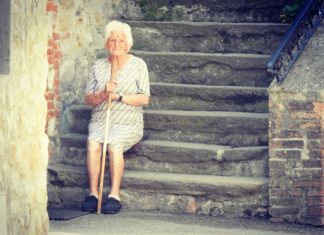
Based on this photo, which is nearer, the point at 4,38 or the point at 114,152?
the point at 4,38

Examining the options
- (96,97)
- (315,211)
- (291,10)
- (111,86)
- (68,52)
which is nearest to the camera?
(315,211)

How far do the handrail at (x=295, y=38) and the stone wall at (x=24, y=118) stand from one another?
8.25 ft

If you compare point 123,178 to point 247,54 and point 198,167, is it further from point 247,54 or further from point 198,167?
point 247,54

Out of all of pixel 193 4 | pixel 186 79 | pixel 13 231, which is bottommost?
pixel 13 231

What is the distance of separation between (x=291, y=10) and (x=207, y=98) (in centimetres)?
130

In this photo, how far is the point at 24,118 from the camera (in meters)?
6.94

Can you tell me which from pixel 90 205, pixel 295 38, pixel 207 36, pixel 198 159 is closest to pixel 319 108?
pixel 295 38

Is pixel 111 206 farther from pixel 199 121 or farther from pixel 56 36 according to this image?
pixel 56 36

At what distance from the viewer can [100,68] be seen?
9.52 meters

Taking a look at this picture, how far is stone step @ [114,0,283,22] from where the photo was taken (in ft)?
35.5

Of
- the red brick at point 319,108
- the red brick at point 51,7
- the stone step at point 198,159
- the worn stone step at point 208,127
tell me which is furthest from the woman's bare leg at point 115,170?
the red brick at point 319,108

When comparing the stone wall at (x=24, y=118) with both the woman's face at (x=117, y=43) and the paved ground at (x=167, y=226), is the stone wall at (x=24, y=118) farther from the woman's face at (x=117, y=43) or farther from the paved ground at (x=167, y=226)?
the woman's face at (x=117, y=43)

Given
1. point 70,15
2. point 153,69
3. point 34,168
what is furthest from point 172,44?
point 34,168

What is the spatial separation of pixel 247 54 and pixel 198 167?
1504 millimetres
